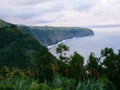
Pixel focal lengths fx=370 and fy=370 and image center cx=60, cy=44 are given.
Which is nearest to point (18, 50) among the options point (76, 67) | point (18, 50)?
point (18, 50)

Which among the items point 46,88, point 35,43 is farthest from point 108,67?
point 35,43

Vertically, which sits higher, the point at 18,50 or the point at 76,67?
the point at 76,67

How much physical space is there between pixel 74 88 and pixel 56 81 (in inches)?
70.1

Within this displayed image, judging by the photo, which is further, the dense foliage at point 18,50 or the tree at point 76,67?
the dense foliage at point 18,50

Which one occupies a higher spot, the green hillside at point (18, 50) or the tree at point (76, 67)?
the tree at point (76, 67)

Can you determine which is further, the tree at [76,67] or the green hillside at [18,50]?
the green hillside at [18,50]

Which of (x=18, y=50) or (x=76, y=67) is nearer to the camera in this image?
(x=76, y=67)

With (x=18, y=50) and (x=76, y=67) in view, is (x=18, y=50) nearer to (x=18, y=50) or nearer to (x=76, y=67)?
(x=18, y=50)

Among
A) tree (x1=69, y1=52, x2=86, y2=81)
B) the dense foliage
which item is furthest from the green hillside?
tree (x1=69, y1=52, x2=86, y2=81)

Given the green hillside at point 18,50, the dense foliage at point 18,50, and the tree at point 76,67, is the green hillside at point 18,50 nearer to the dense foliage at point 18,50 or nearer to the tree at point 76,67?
the dense foliage at point 18,50

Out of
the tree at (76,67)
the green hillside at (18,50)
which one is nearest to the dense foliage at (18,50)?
the green hillside at (18,50)

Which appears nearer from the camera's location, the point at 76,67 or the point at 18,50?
the point at 76,67

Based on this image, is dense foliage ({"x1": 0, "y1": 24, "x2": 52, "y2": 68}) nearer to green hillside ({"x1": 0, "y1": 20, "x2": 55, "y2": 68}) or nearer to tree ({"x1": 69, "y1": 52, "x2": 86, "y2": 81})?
green hillside ({"x1": 0, "y1": 20, "x2": 55, "y2": 68})

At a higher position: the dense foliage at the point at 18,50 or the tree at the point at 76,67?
the tree at the point at 76,67
